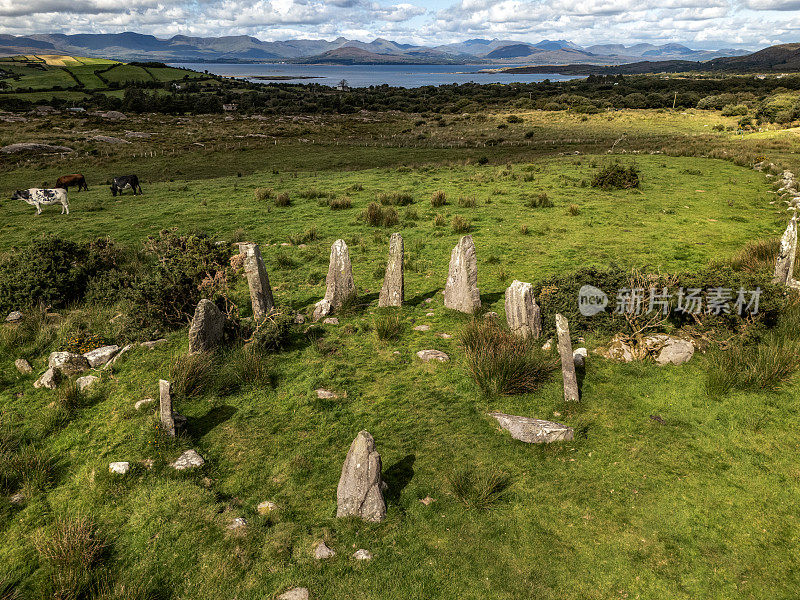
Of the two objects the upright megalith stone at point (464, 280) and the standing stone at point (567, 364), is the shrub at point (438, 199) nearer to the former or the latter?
the upright megalith stone at point (464, 280)

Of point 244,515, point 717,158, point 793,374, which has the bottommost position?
point 244,515

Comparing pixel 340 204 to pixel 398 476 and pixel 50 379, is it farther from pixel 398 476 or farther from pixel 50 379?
pixel 398 476

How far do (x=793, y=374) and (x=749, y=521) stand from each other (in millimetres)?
4000

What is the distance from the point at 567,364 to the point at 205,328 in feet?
23.9

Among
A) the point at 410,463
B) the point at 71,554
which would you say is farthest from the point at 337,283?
the point at 71,554

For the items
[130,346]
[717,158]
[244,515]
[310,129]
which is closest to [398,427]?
[244,515]

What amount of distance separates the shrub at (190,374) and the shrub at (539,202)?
61.0 ft

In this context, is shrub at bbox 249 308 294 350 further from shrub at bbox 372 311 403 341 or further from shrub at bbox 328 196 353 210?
shrub at bbox 328 196 353 210

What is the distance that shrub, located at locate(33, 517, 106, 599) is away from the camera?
459cm

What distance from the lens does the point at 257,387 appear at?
332 inches

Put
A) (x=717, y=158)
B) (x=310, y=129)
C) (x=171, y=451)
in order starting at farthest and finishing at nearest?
1. (x=310, y=129)
2. (x=717, y=158)
3. (x=171, y=451)

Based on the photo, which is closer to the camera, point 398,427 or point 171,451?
point 171,451

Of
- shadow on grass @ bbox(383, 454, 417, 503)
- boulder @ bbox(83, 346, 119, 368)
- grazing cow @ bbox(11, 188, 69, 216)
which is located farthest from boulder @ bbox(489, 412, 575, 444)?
grazing cow @ bbox(11, 188, 69, 216)

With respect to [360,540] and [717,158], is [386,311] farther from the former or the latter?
[717,158]
